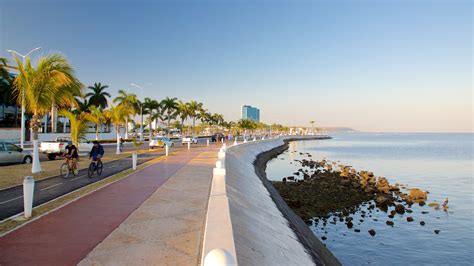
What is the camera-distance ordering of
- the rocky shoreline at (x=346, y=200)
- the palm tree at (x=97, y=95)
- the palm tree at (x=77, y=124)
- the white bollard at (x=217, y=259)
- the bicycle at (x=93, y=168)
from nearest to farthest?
1. the white bollard at (x=217, y=259)
2. the bicycle at (x=93, y=168)
3. the rocky shoreline at (x=346, y=200)
4. the palm tree at (x=77, y=124)
5. the palm tree at (x=97, y=95)

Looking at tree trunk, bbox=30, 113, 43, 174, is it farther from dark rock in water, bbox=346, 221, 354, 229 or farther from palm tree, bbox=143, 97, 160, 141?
palm tree, bbox=143, 97, 160, 141

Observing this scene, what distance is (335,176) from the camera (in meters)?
34.3

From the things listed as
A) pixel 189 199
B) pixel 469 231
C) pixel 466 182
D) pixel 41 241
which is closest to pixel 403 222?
pixel 469 231

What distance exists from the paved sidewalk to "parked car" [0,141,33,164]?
14789 mm

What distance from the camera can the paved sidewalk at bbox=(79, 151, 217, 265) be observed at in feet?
19.4

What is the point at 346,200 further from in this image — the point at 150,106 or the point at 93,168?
the point at 150,106

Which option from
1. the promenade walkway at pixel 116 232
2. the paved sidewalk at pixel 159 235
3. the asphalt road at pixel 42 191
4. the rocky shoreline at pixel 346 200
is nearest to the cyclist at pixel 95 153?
the asphalt road at pixel 42 191

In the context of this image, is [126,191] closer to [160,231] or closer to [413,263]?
[160,231]

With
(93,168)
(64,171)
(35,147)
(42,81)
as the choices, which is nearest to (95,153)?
(93,168)

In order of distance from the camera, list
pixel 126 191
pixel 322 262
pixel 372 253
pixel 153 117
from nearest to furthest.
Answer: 1. pixel 322 262
2. pixel 126 191
3. pixel 372 253
4. pixel 153 117

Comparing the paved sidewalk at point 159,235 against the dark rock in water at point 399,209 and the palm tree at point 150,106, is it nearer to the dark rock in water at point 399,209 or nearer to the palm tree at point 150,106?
the dark rock in water at point 399,209

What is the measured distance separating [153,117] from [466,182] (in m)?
62.7

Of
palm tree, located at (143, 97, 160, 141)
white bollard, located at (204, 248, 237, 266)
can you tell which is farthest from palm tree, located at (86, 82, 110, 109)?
white bollard, located at (204, 248, 237, 266)

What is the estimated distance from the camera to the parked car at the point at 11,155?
2103 cm
